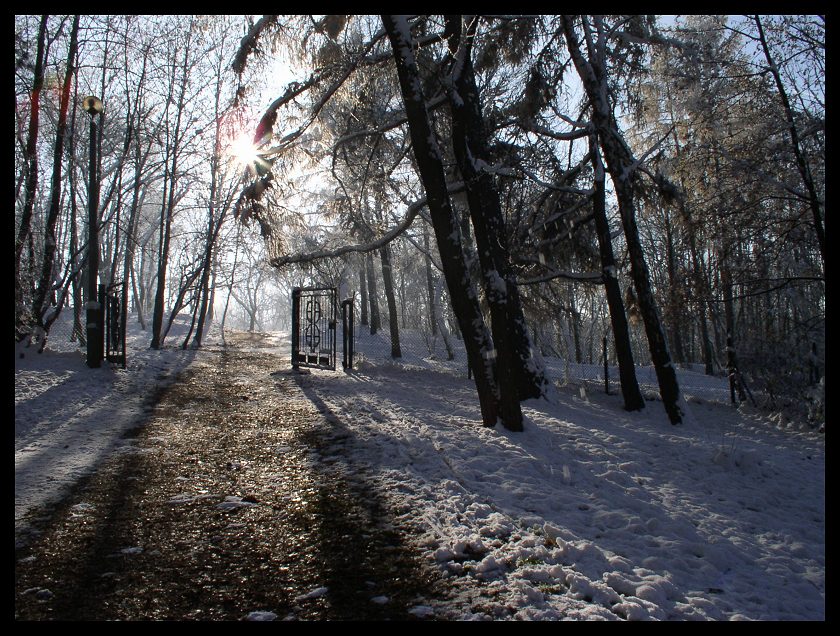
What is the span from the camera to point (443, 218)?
19.9ft

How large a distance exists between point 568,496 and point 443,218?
3508 millimetres

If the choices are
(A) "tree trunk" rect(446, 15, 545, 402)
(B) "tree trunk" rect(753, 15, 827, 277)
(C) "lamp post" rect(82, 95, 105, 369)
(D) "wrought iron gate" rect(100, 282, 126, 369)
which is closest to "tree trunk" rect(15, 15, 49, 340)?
(D) "wrought iron gate" rect(100, 282, 126, 369)

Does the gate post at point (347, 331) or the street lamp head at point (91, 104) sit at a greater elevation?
the street lamp head at point (91, 104)

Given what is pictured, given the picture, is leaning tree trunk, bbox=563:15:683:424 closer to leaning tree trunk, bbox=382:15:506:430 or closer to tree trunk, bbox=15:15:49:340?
leaning tree trunk, bbox=382:15:506:430

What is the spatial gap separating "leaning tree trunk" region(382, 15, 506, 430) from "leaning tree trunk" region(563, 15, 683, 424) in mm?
3940

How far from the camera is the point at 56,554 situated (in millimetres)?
2971

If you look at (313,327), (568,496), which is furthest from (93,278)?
(568,496)

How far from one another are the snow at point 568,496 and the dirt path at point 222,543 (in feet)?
0.51

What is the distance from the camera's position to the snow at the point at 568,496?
2693mm

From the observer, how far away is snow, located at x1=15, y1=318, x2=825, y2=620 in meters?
2.69

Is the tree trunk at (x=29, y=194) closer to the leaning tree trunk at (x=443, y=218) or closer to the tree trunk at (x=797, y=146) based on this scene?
the leaning tree trunk at (x=443, y=218)

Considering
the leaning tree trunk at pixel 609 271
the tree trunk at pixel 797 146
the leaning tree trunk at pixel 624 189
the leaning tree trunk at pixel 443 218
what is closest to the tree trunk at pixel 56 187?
the leaning tree trunk at pixel 443 218

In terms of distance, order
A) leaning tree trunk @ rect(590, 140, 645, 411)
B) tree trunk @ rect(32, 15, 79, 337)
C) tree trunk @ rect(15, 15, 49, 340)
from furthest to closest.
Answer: tree trunk @ rect(32, 15, 79, 337) < tree trunk @ rect(15, 15, 49, 340) < leaning tree trunk @ rect(590, 140, 645, 411)
